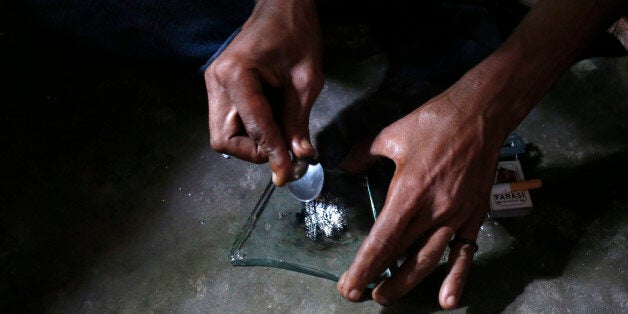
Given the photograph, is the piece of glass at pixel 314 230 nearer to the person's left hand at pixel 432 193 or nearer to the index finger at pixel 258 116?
the person's left hand at pixel 432 193

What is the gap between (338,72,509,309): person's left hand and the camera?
3.53 feet

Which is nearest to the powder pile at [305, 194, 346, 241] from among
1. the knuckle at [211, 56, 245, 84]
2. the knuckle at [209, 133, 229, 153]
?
the knuckle at [209, 133, 229, 153]

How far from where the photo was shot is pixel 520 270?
1299 mm

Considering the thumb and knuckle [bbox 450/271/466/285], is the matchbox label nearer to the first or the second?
knuckle [bbox 450/271/466/285]

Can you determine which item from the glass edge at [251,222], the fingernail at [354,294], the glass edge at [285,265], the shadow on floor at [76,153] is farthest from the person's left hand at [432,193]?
the shadow on floor at [76,153]

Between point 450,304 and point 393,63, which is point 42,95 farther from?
point 450,304

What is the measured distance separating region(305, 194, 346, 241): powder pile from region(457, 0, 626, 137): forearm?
0.47 meters

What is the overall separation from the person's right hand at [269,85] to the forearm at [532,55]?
37cm

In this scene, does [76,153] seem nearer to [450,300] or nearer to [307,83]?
[307,83]

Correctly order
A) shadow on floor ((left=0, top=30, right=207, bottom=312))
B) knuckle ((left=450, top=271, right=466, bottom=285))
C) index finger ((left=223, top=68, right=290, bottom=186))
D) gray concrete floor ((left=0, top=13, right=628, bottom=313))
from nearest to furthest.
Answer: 1. index finger ((left=223, top=68, right=290, bottom=186))
2. knuckle ((left=450, top=271, right=466, bottom=285))
3. gray concrete floor ((left=0, top=13, right=628, bottom=313))
4. shadow on floor ((left=0, top=30, right=207, bottom=312))

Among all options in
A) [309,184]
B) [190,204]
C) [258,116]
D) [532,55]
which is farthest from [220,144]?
[532,55]

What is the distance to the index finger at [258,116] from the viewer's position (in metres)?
1.05

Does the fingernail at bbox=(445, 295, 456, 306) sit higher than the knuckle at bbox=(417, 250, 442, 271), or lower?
lower

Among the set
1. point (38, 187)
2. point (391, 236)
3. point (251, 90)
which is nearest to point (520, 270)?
point (391, 236)
